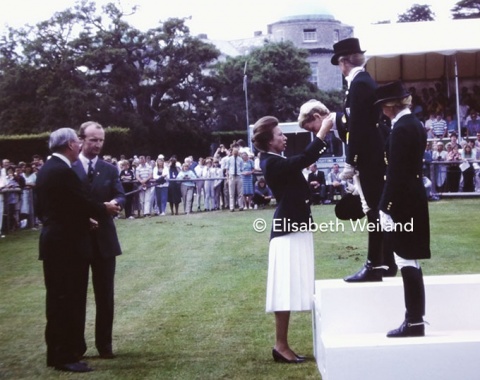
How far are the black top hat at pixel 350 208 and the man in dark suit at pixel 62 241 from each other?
7.11ft

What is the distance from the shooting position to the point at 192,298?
11133 millimetres

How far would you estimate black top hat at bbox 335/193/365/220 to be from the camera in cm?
767

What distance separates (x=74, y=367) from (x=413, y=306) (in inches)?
121

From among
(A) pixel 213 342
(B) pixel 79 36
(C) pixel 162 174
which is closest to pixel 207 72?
(B) pixel 79 36

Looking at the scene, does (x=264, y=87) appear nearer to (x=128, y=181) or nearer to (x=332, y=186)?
(x=332, y=186)

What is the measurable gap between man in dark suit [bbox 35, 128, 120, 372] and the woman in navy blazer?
1649mm

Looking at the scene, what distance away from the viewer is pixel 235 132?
60.2 metres

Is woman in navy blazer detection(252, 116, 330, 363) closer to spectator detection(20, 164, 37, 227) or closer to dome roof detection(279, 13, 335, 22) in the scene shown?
spectator detection(20, 164, 37, 227)

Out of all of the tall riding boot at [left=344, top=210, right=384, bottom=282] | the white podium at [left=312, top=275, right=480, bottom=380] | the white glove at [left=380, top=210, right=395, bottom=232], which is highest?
the white glove at [left=380, top=210, right=395, bottom=232]

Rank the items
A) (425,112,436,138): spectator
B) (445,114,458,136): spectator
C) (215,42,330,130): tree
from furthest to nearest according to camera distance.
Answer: (215,42,330,130): tree, (445,114,458,136): spectator, (425,112,436,138): spectator

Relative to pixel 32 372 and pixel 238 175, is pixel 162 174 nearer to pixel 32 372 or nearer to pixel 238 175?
pixel 238 175

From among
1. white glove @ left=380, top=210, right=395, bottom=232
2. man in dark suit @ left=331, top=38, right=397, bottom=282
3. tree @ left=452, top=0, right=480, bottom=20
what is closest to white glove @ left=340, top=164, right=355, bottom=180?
man in dark suit @ left=331, top=38, right=397, bottom=282

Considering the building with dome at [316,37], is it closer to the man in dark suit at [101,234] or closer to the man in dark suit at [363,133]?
the man in dark suit at [101,234]

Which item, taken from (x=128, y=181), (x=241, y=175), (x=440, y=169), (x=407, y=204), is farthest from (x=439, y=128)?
(x=407, y=204)
